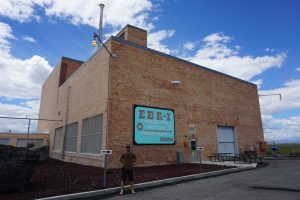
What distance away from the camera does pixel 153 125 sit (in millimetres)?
16297

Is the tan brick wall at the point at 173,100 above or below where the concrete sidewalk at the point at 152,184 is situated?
above

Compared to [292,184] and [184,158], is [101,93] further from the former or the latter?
[292,184]

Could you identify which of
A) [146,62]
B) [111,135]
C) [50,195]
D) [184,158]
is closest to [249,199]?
[50,195]

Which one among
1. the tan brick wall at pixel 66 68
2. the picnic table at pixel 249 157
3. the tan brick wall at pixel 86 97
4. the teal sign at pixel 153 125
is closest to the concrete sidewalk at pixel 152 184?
the picnic table at pixel 249 157

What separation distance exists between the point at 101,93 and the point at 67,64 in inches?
727

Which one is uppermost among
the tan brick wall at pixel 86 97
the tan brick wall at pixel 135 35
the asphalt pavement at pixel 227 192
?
the tan brick wall at pixel 135 35

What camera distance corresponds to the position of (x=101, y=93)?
1588 centimetres

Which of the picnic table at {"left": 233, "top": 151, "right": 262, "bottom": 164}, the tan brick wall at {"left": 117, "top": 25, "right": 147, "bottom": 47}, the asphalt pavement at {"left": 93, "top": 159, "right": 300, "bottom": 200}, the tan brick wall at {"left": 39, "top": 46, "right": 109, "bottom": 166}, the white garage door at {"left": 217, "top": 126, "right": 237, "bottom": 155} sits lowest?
the asphalt pavement at {"left": 93, "top": 159, "right": 300, "bottom": 200}

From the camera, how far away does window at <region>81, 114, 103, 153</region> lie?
15.5 meters

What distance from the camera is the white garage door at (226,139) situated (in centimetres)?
2177

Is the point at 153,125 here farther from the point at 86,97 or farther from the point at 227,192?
the point at 227,192

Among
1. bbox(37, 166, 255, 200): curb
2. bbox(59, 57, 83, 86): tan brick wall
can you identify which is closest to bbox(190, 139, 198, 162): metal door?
bbox(37, 166, 255, 200): curb

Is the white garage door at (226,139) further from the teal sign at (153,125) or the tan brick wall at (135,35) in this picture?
the tan brick wall at (135,35)

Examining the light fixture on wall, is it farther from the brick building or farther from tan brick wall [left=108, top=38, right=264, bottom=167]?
tan brick wall [left=108, top=38, right=264, bottom=167]
